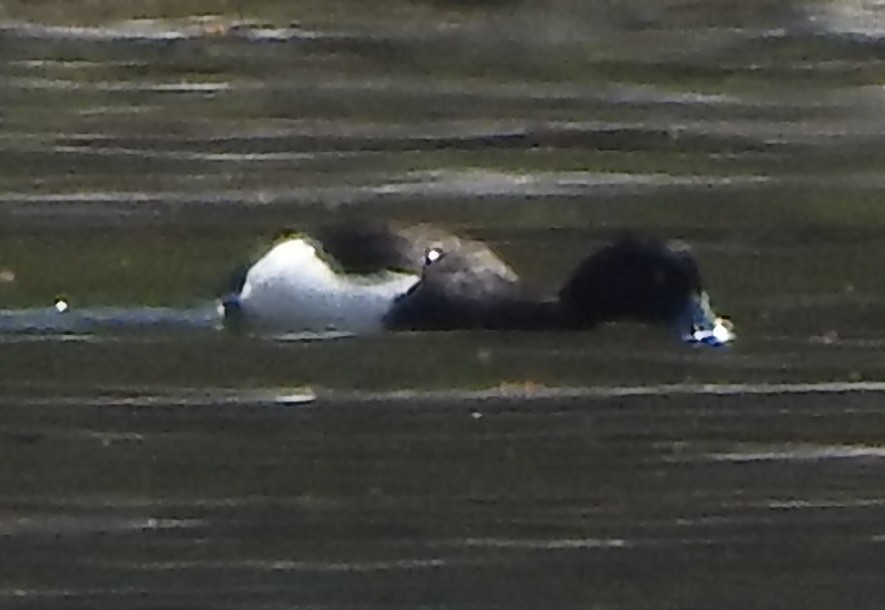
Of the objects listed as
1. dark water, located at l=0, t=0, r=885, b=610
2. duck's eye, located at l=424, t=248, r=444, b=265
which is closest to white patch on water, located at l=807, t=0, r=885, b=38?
dark water, located at l=0, t=0, r=885, b=610

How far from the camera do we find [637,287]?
13.2 inches

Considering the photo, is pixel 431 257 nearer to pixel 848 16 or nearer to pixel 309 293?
pixel 309 293

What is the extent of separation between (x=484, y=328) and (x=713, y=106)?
0.09m

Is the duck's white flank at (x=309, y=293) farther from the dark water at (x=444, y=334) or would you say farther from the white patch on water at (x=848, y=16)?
the white patch on water at (x=848, y=16)

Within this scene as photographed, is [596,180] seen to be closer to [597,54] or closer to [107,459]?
[597,54]

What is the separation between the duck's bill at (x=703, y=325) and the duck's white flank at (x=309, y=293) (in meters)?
0.08

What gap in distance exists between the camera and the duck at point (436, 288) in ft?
1.09

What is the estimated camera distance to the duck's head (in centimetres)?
33

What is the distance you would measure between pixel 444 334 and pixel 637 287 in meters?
0.06

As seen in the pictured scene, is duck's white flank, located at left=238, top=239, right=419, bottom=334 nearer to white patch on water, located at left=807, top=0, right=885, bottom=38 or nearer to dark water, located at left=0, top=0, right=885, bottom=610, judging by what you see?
dark water, located at left=0, top=0, right=885, bottom=610

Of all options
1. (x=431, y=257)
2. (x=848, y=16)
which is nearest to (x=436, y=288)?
(x=431, y=257)

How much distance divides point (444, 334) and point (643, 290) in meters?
0.06

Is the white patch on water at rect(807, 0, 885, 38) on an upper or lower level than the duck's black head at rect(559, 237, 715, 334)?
upper

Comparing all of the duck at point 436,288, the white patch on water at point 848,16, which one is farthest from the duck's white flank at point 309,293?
the white patch on water at point 848,16
